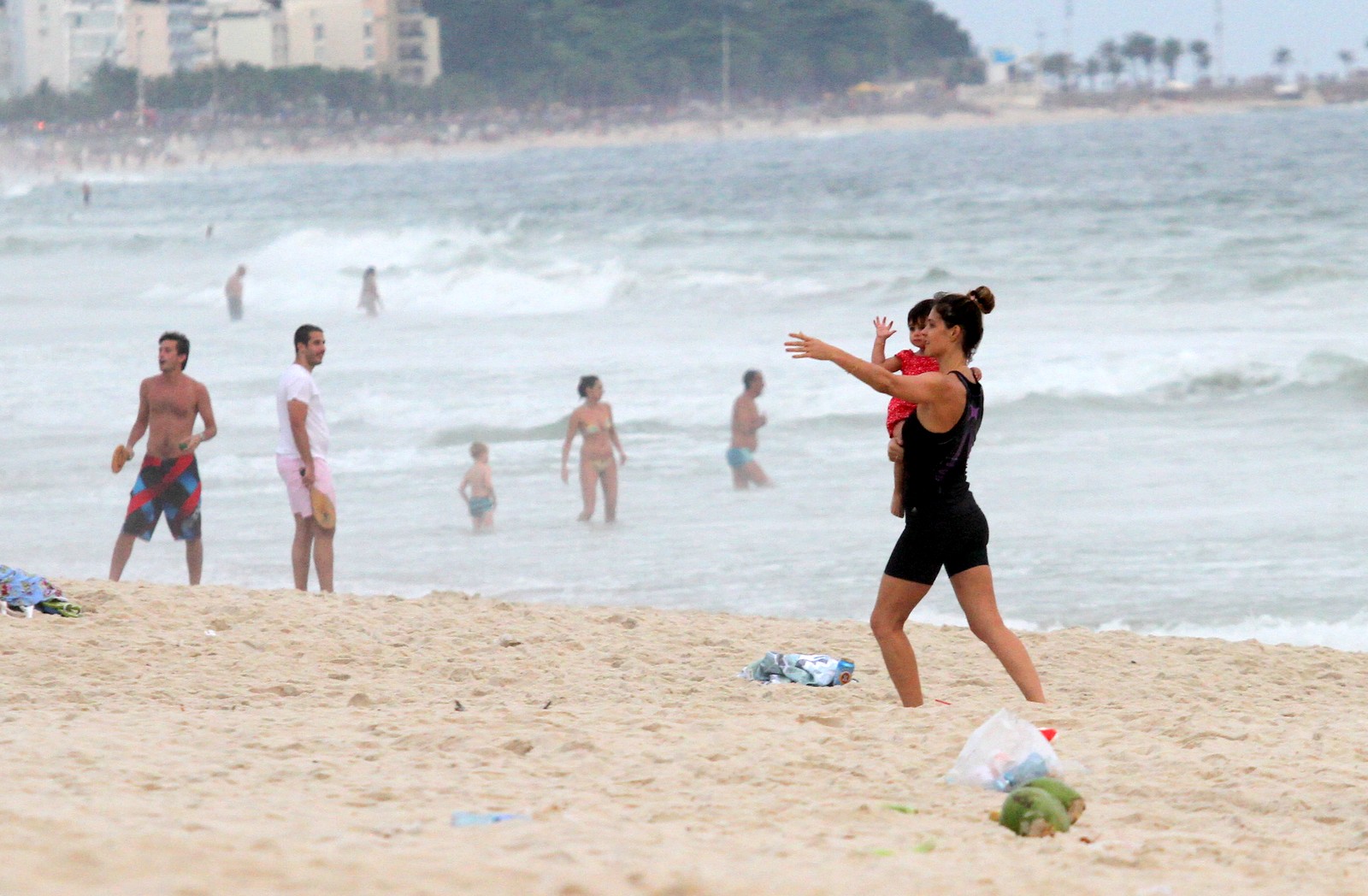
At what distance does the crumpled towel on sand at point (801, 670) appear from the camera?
635 cm

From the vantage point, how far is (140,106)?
416 feet

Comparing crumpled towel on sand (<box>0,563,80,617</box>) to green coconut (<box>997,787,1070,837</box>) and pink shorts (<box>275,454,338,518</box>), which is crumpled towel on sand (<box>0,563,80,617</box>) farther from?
green coconut (<box>997,787,1070,837</box>)

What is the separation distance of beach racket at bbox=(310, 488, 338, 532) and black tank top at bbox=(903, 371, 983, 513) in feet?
13.1

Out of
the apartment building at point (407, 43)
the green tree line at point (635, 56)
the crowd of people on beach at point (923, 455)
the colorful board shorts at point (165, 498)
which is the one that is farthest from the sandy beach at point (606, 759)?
the apartment building at point (407, 43)

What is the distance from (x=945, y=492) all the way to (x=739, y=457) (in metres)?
7.80

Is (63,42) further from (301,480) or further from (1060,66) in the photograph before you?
(301,480)

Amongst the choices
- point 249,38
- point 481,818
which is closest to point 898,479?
point 481,818

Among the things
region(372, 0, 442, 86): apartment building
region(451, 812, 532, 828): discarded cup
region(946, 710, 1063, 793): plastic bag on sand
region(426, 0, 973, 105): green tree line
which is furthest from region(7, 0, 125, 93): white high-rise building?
region(451, 812, 532, 828): discarded cup

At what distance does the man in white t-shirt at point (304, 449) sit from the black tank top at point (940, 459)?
12.4 feet

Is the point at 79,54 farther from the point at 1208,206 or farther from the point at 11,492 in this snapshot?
the point at 11,492

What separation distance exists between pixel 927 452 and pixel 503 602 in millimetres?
3672

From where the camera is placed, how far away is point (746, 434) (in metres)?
12.8

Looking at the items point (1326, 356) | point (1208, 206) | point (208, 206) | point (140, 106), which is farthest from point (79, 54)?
point (1326, 356)

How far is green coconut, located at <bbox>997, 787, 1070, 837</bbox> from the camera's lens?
4.14 metres
